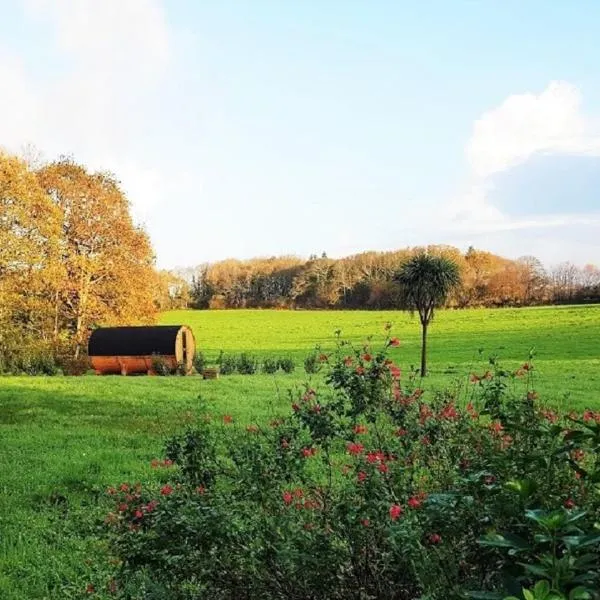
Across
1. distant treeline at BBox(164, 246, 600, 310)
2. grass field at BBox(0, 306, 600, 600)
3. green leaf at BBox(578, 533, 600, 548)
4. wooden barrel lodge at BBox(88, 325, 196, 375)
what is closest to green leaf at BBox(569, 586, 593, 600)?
green leaf at BBox(578, 533, 600, 548)

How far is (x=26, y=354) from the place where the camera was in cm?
2784

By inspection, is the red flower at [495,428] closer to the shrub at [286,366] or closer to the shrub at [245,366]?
the shrub at [245,366]

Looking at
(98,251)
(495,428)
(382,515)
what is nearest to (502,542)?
(382,515)

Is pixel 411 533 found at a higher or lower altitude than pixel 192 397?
higher

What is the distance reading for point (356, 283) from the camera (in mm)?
86250

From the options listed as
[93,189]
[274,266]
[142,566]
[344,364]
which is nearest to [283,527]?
[142,566]

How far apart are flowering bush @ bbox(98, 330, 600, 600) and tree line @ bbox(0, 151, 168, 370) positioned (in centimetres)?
2506

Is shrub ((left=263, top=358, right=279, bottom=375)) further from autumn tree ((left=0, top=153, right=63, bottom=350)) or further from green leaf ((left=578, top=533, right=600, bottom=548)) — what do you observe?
green leaf ((left=578, top=533, right=600, bottom=548))

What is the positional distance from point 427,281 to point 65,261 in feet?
54.5

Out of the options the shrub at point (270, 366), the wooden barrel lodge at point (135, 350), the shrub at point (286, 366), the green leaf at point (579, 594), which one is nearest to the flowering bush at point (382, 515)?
the green leaf at point (579, 594)

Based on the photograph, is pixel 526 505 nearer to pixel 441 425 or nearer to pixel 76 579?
pixel 441 425

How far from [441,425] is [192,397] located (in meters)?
13.3

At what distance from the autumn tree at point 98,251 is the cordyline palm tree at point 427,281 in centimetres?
1303

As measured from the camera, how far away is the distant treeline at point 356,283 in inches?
3068
